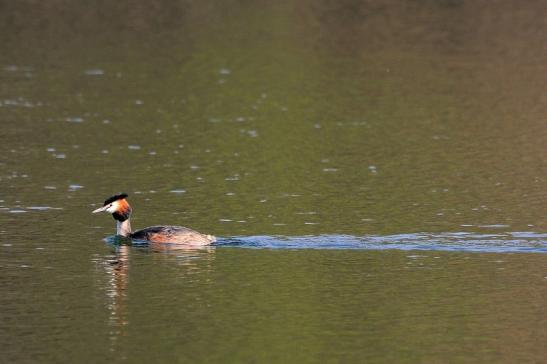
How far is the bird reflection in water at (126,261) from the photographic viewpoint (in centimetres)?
2095

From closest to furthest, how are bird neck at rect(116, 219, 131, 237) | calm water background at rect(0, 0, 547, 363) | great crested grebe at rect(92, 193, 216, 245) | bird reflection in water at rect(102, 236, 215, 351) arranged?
calm water background at rect(0, 0, 547, 363)
bird reflection in water at rect(102, 236, 215, 351)
great crested grebe at rect(92, 193, 216, 245)
bird neck at rect(116, 219, 131, 237)

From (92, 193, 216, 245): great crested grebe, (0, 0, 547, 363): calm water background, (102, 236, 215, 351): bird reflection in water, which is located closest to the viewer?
(0, 0, 547, 363): calm water background

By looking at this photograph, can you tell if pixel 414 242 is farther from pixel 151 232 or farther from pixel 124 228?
pixel 124 228

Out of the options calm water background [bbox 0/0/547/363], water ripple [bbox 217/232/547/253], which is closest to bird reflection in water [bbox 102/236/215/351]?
calm water background [bbox 0/0/547/363]

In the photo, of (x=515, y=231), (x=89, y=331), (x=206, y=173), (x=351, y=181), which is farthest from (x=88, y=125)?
(x=89, y=331)

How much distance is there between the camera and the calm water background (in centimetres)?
1984

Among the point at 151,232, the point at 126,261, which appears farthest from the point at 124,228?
the point at 126,261

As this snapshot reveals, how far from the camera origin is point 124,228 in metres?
25.7

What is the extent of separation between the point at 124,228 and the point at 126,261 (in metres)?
1.77

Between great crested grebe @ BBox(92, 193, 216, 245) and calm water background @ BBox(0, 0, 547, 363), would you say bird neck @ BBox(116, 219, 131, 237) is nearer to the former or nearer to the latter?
great crested grebe @ BBox(92, 193, 216, 245)

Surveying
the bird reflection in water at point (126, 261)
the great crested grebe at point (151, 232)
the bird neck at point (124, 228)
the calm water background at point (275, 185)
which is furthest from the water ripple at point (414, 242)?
the bird neck at point (124, 228)

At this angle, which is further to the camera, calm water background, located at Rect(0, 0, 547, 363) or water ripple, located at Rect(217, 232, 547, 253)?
water ripple, located at Rect(217, 232, 547, 253)

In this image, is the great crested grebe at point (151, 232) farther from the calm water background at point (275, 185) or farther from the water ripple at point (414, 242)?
the water ripple at point (414, 242)

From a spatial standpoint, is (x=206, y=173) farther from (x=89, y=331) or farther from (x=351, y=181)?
(x=89, y=331)
